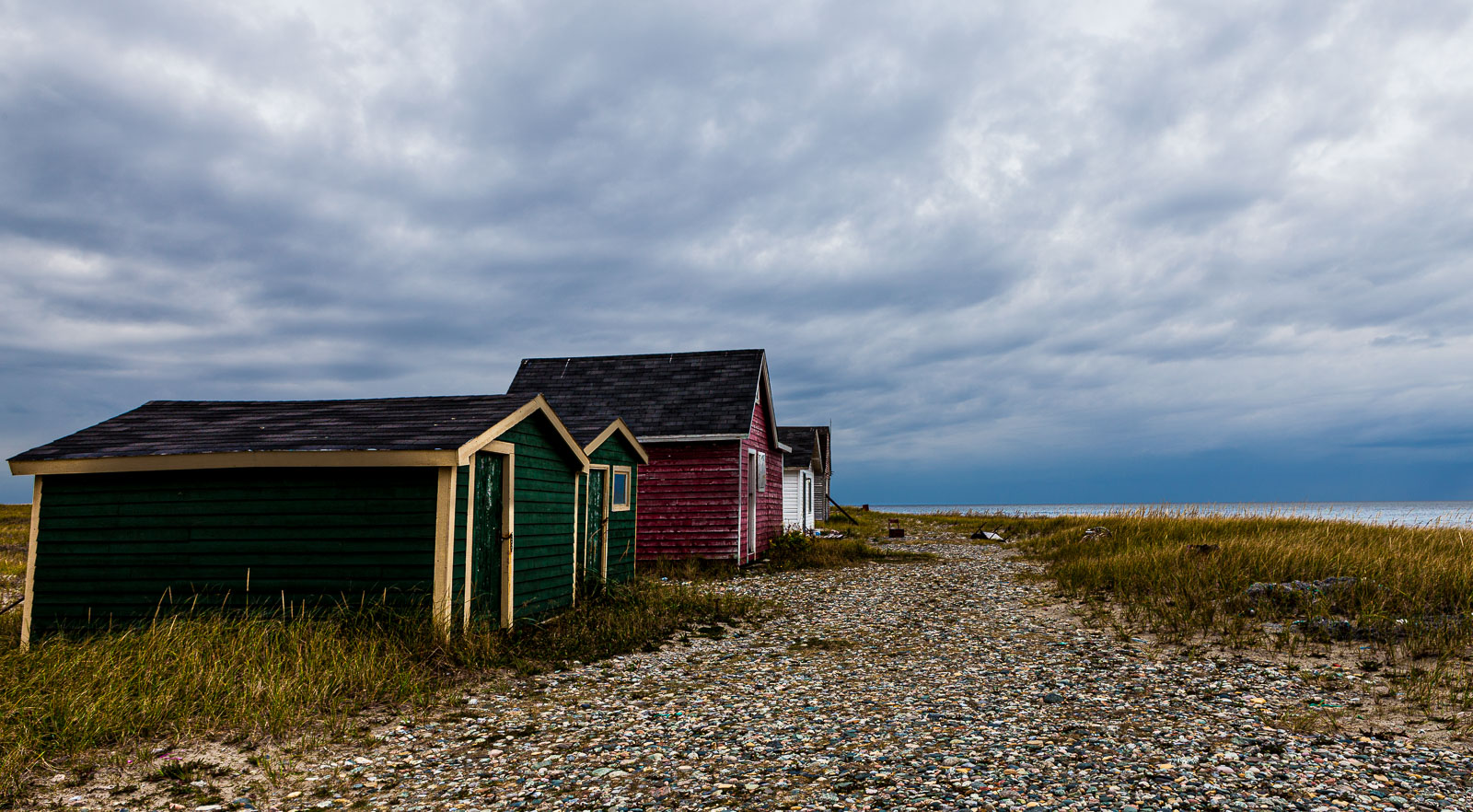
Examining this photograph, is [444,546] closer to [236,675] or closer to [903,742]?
[236,675]

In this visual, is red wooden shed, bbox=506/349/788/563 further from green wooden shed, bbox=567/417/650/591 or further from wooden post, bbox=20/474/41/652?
wooden post, bbox=20/474/41/652

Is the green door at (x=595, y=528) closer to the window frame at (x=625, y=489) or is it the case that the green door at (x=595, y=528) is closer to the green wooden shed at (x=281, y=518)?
the window frame at (x=625, y=489)

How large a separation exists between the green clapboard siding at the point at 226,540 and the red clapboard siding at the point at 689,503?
11199mm

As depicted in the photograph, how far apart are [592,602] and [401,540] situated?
4397mm

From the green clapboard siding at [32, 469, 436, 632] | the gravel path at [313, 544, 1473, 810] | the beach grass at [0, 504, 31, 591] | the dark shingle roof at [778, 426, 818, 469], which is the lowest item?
the gravel path at [313, 544, 1473, 810]

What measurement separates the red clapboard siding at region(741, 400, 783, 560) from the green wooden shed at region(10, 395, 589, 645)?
1089cm

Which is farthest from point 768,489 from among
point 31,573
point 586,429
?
point 31,573

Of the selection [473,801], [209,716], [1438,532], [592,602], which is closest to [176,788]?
[209,716]

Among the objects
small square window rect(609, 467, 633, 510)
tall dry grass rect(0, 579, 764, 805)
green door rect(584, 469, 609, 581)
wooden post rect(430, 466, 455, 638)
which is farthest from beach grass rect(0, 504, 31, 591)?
small square window rect(609, 467, 633, 510)

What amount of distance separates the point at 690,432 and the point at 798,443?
72.6 ft

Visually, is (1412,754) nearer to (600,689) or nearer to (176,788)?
(600,689)

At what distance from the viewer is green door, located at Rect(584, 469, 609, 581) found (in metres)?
14.2

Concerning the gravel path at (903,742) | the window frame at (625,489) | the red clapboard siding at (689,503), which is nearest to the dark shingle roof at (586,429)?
the window frame at (625,489)

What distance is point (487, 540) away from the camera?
1045 centimetres
